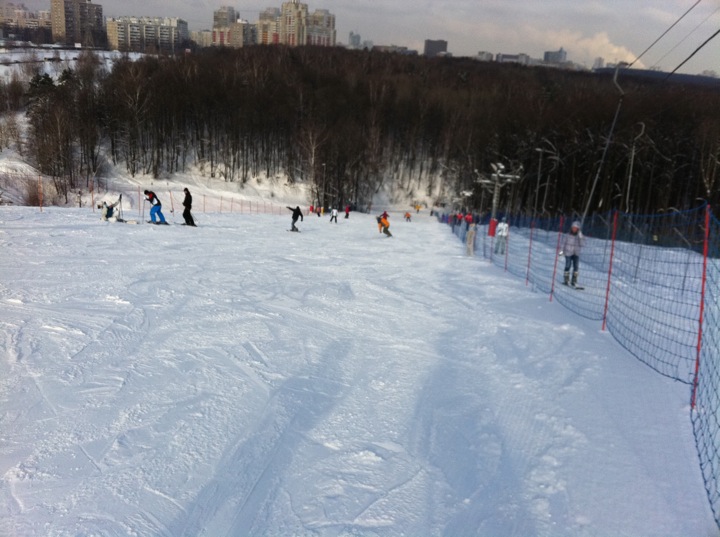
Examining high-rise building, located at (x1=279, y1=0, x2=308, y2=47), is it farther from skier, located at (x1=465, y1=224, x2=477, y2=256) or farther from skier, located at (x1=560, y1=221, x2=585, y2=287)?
skier, located at (x1=560, y1=221, x2=585, y2=287)

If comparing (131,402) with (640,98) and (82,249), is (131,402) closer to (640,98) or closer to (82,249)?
(82,249)

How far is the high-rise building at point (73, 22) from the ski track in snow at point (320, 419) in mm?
132880

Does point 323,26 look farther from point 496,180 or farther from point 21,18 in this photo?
point 496,180

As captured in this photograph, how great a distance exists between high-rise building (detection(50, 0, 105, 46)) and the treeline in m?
61.7

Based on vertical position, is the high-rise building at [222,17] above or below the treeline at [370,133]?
above

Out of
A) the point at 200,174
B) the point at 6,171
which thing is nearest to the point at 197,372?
the point at 6,171

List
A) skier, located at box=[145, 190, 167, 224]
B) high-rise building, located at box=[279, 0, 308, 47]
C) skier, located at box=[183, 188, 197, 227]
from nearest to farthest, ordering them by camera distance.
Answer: skier, located at box=[145, 190, 167, 224] → skier, located at box=[183, 188, 197, 227] → high-rise building, located at box=[279, 0, 308, 47]

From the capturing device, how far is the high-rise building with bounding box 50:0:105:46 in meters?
116

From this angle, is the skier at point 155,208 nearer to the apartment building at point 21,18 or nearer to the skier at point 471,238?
the skier at point 471,238

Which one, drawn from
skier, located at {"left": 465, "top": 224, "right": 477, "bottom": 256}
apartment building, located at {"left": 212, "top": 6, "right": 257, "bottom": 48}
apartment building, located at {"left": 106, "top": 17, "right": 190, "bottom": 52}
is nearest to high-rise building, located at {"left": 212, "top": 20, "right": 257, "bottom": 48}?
apartment building, located at {"left": 212, "top": 6, "right": 257, "bottom": 48}

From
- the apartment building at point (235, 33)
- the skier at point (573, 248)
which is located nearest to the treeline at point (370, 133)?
the skier at point (573, 248)

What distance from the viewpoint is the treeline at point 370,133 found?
1596 inches

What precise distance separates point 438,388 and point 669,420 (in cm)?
234

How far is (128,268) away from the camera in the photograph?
10.2 metres
